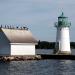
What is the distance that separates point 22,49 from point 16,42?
1355 mm

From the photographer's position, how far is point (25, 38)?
229 ft

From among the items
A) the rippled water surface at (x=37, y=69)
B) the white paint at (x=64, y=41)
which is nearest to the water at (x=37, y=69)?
the rippled water surface at (x=37, y=69)

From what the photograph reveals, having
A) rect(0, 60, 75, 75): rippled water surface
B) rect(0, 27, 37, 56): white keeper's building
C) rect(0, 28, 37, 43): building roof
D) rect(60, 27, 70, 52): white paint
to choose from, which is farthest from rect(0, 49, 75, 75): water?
rect(0, 28, 37, 43): building roof

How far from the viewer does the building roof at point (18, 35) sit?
2672 inches

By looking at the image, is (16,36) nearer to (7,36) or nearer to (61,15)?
(7,36)

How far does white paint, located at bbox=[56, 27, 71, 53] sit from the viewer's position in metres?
71.4

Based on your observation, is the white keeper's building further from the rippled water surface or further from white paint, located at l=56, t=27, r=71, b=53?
the rippled water surface

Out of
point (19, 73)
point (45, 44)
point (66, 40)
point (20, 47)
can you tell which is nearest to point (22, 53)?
point (20, 47)

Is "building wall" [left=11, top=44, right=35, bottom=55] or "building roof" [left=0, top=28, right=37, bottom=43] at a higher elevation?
"building roof" [left=0, top=28, right=37, bottom=43]

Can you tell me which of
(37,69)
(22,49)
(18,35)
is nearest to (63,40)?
(18,35)

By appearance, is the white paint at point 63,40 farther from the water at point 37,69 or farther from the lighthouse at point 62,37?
the water at point 37,69

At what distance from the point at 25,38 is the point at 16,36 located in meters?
1.45

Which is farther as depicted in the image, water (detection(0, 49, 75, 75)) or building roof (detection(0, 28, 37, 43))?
building roof (detection(0, 28, 37, 43))

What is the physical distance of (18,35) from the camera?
229 ft
